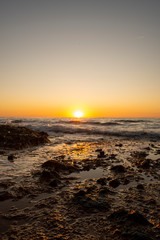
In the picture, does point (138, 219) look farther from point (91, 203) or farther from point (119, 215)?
point (91, 203)

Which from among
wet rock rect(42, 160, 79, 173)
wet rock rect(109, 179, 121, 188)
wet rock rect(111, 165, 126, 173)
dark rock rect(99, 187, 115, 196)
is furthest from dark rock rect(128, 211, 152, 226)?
wet rock rect(42, 160, 79, 173)

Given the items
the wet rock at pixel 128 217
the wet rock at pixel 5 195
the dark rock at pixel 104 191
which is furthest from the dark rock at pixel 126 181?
the wet rock at pixel 5 195

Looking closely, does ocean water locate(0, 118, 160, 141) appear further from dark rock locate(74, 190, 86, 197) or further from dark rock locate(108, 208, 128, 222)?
dark rock locate(108, 208, 128, 222)

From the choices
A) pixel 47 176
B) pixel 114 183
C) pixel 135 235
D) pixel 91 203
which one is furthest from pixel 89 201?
pixel 47 176

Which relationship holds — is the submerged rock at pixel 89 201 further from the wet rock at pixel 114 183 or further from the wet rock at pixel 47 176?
the wet rock at pixel 47 176

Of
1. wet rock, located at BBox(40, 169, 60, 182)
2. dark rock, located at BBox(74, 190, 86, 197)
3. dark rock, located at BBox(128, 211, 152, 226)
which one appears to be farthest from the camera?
wet rock, located at BBox(40, 169, 60, 182)

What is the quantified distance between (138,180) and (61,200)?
3347mm

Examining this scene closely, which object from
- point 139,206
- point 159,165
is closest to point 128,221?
point 139,206

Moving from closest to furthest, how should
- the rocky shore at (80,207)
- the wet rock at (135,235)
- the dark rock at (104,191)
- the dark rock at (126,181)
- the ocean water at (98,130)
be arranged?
the wet rock at (135,235)
the rocky shore at (80,207)
the dark rock at (104,191)
the dark rock at (126,181)
the ocean water at (98,130)

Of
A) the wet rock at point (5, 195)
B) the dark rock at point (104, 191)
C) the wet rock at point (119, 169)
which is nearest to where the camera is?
the wet rock at point (5, 195)

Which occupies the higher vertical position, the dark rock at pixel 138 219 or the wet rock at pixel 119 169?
the dark rock at pixel 138 219

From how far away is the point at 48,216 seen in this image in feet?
11.8

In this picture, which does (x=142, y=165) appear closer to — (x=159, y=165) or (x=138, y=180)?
(x=159, y=165)

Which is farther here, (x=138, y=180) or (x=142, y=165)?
(x=142, y=165)
